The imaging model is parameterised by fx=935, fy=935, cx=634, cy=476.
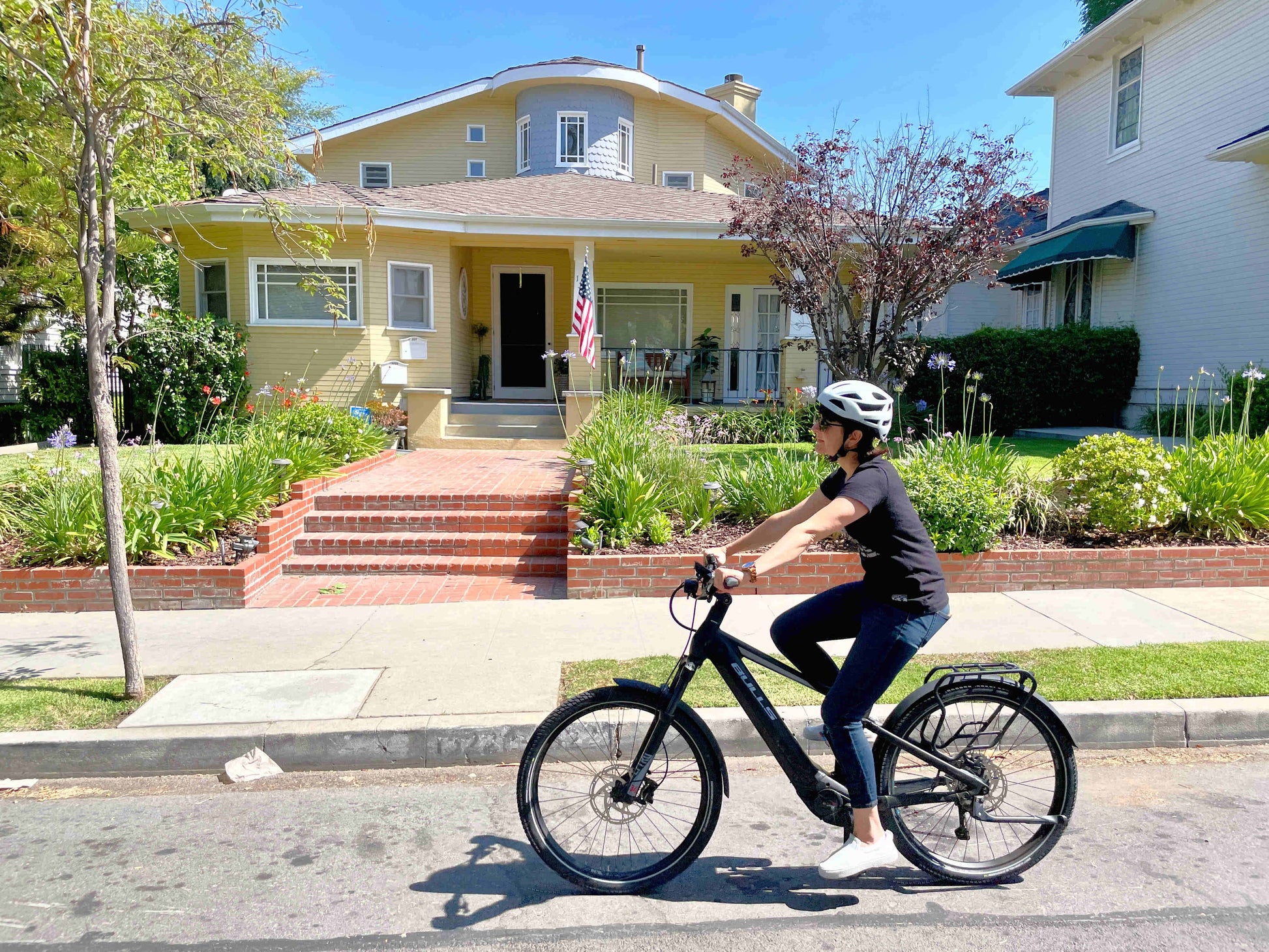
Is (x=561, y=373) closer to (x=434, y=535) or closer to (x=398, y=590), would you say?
(x=434, y=535)

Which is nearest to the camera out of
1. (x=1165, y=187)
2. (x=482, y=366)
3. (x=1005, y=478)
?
(x=1005, y=478)

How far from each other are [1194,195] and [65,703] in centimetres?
1787

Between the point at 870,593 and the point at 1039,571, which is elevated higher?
the point at 870,593

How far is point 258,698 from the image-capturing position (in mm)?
5312

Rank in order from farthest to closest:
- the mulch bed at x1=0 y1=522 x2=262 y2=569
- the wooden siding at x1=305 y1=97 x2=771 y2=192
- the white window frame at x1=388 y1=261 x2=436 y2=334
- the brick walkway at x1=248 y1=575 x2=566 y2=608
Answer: the wooden siding at x1=305 y1=97 x2=771 y2=192
the white window frame at x1=388 y1=261 x2=436 y2=334
the brick walkway at x1=248 y1=575 x2=566 y2=608
the mulch bed at x1=0 y1=522 x2=262 y2=569

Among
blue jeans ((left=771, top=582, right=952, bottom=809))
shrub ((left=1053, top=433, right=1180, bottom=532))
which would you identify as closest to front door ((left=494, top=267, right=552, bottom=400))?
shrub ((left=1053, top=433, right=1180, bottom=532))

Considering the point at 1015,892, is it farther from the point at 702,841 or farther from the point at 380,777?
the point at 380,777

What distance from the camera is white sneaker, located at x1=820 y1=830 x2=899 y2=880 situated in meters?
3.39

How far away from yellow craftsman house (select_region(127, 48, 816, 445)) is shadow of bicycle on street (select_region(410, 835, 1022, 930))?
32.5 ft

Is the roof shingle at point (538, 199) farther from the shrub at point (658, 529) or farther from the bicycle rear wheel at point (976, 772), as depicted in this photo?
the bicycle rear wheel at point (976, 772)

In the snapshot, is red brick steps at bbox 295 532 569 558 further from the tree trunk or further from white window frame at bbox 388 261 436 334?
white window frame at bbox 388 261 436 334

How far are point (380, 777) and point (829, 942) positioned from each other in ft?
8.15

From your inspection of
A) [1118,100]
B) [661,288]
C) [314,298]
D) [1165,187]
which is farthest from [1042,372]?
[314,298]

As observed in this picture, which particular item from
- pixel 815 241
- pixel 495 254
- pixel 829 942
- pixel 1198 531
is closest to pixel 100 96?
pixel 829 942
